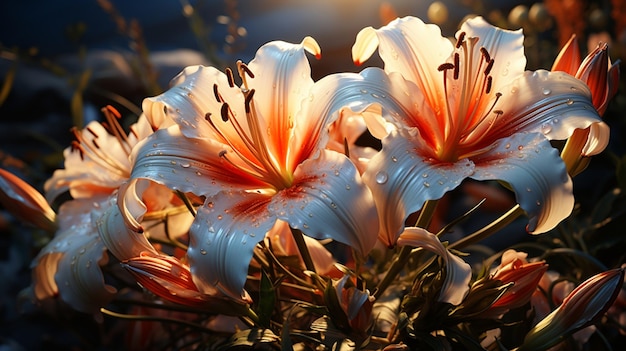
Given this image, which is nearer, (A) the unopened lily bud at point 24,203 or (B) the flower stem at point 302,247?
(B) the flower stem at point 302,247

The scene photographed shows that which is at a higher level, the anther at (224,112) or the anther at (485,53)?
the anther at (485,53)

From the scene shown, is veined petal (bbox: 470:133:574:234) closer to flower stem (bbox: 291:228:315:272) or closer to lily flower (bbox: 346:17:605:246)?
lily flower (bbox: 346:17:605:246)

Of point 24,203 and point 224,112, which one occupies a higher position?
point 224,112

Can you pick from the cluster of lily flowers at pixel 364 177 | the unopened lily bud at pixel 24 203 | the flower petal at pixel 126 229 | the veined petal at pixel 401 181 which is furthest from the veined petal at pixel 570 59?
the unopened lily bud at pixel 24 203

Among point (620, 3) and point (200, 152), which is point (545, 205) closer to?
point (200, 152)

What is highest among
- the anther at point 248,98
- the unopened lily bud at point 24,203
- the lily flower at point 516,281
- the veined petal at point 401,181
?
the anther at point 248,98

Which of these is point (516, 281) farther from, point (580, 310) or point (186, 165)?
point (186, 165)

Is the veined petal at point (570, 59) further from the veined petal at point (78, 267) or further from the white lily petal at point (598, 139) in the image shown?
the veined petal at point (78, 267)

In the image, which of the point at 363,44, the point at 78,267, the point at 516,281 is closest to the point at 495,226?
the point at 516,281
